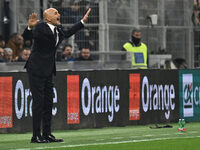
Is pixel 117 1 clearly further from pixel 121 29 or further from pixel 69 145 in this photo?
pixel 69 145

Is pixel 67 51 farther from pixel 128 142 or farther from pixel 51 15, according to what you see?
pixel 128 142

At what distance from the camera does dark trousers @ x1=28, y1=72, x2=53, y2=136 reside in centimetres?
1170

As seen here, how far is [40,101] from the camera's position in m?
11.7

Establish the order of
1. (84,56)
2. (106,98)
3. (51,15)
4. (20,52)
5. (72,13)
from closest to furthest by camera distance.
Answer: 1. (51,15)
2. (106,98)
3. (84,56)
4. (20,52)
5. (72,13)

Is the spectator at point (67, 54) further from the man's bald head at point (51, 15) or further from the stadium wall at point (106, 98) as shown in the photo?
the man's bald head at point (51, 15)

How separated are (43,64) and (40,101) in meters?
0.59

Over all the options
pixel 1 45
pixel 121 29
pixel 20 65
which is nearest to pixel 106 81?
pixel 20 65

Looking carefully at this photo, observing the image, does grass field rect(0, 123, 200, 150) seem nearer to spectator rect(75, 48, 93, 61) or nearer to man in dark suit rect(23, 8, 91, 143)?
man in dark suit rect(23, 8, 91, 143)

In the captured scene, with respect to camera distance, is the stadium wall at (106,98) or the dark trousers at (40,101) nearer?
the dark trousers at (40,101)

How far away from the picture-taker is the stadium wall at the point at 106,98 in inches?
587

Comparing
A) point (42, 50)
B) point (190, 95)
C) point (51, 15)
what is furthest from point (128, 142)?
point (190, 95)

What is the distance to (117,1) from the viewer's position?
871 inches

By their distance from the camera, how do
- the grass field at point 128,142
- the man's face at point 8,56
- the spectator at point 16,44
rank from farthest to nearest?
the spectator at point 16,44
the man's face at point 8,56
the grass field at point 128,142

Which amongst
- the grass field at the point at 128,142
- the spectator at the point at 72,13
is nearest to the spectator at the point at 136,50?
the spectator at the point at 72,13
